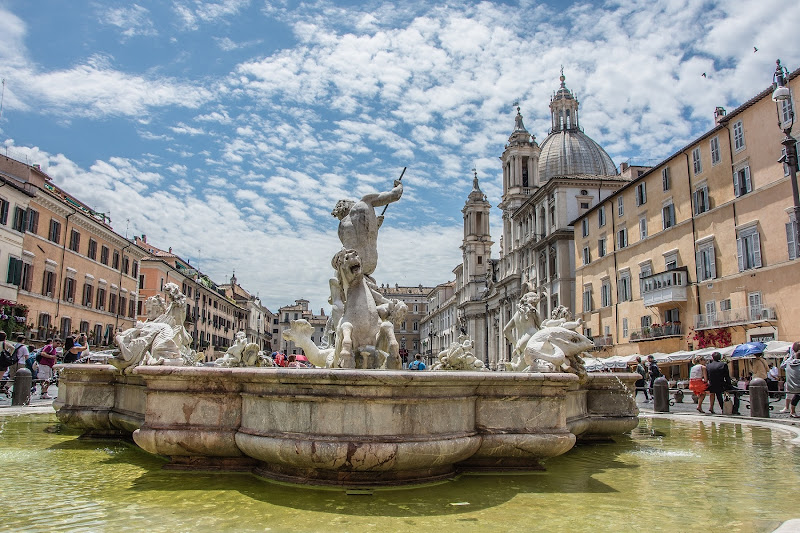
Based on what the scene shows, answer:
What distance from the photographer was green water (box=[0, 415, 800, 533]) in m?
4.01

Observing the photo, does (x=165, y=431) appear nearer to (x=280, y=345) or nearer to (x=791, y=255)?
(x=791, y=255)

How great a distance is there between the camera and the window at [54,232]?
113 ft

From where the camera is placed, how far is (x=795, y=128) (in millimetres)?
25953

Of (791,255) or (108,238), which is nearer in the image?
(791,255)

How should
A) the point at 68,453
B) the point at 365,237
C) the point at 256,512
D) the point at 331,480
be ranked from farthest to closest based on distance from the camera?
the point at 365,237, the point at 68,453, the point at 331,480, the point at 256,512

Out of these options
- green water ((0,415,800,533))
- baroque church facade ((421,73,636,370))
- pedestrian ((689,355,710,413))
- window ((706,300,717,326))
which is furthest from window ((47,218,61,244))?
window ((706,300,717,326))

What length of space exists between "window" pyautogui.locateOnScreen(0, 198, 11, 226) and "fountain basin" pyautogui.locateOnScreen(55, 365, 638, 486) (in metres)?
29.7

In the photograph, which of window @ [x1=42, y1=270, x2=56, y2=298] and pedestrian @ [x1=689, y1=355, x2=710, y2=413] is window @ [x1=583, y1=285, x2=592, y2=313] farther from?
window @ [x1=42, y1=270, x2=56, y2=298]

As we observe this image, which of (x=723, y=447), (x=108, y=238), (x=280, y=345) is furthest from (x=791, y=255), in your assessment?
(x=280, y=345)

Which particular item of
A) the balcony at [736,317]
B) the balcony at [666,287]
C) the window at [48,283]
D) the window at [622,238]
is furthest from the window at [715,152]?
the window at [48,283]

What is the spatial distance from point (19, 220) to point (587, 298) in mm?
38331

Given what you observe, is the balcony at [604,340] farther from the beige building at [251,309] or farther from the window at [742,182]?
the beige building at [251,309]

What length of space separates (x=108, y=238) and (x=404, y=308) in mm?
39118

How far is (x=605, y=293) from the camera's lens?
1753 inches
